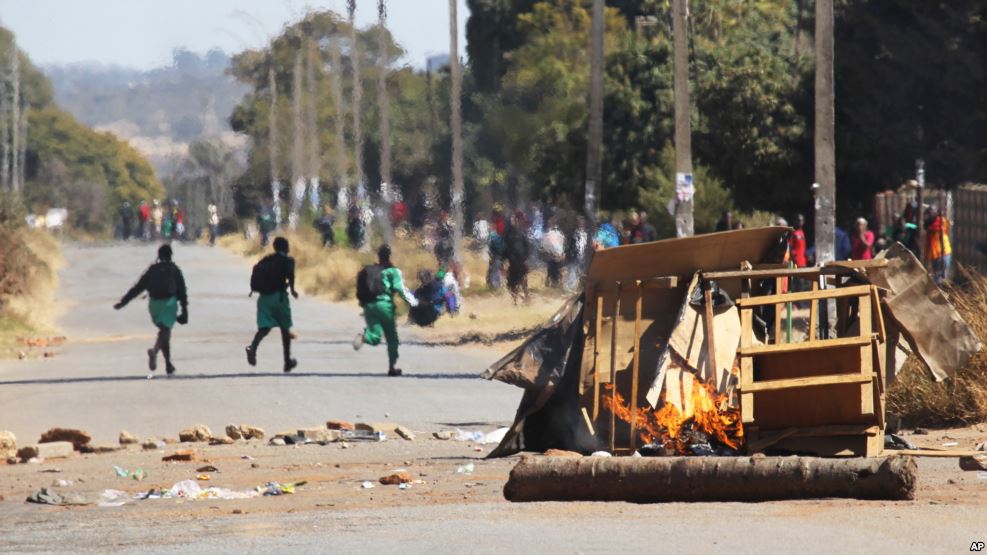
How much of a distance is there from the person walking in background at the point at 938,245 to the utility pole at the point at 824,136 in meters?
4.95

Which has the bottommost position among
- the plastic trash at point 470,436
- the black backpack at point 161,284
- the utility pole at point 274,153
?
the plastic trash at point 470,436

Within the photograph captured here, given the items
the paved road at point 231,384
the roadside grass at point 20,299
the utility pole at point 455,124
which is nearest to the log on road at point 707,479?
the paved road at point 231,384

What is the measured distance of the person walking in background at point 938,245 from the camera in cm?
2631

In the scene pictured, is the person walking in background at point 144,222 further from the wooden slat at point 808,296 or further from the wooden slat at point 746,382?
the wooden slat at point 746,382

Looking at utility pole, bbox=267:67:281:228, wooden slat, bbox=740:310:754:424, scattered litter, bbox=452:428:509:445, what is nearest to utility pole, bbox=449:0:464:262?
scattered litter, bbox=452:428:509:445

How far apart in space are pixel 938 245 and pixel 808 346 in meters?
15.7

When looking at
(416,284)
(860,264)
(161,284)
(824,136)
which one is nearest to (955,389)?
(860,264)

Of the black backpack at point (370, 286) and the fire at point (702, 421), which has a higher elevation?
the black backpack at point (370, 286)

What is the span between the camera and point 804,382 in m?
11.3

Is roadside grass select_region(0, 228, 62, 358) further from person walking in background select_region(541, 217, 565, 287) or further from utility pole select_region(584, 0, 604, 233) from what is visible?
person walking in background select_region(541, 217, 565, 287)

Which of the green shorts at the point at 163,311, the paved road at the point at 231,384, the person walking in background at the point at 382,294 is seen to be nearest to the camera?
the paved road at the point at 231,384

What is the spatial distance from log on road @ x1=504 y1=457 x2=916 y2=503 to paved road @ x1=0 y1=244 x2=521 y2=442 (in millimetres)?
5895

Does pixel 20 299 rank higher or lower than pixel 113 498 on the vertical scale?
higher

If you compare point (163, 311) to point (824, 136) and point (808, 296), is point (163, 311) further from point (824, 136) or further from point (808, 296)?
point (808, 296)
